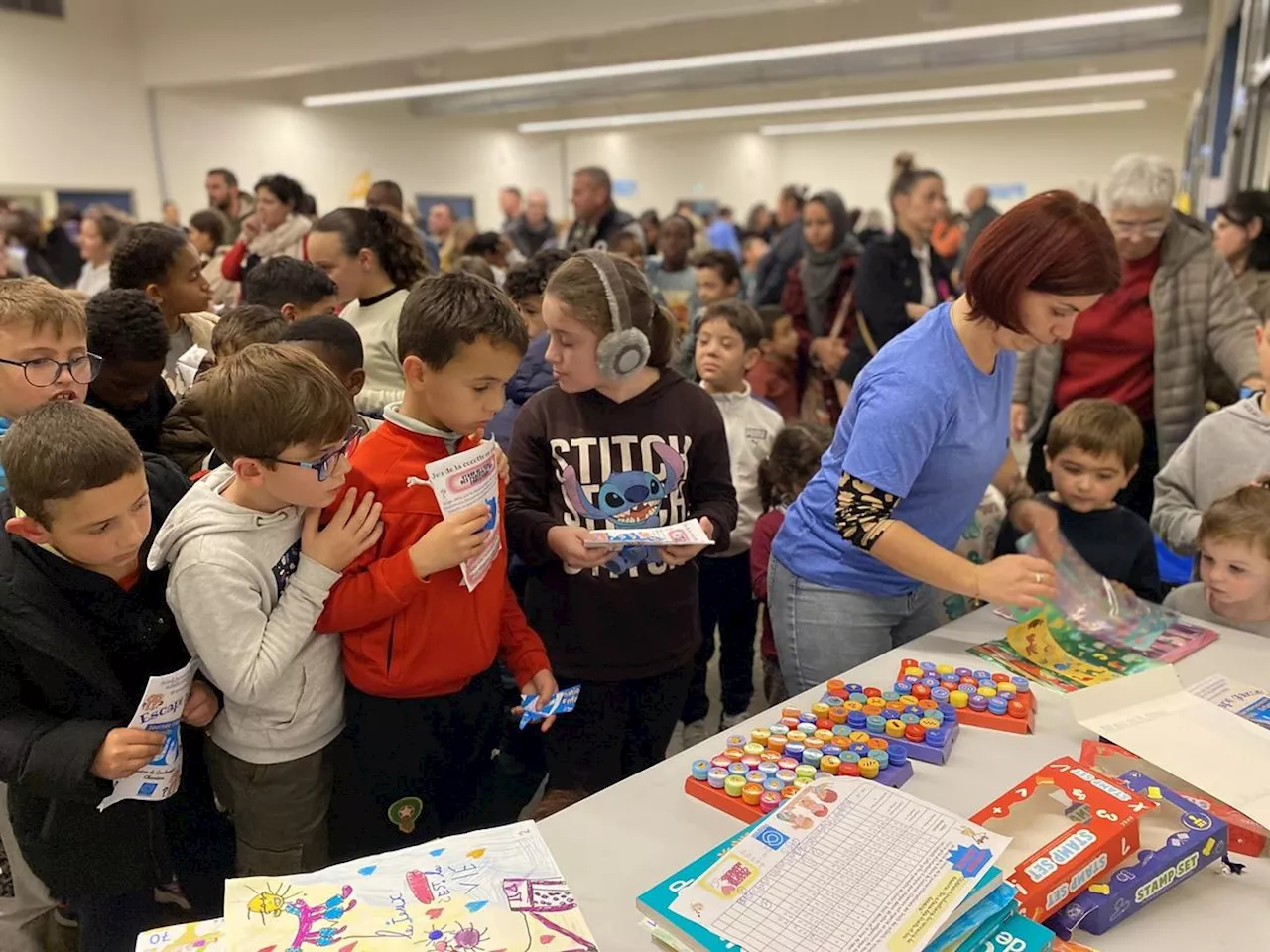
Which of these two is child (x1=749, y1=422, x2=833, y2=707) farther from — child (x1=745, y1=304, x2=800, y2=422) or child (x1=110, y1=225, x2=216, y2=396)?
child (x1=110, y1=225, x2=216, y2=396)

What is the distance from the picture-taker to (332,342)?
6.93 feet

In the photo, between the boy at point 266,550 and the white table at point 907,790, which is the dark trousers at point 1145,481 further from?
the boy at point 266,550


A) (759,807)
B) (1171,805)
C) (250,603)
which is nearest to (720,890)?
(759,807)

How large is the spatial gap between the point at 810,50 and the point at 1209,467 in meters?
8.00

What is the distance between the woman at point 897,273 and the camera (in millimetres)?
4086

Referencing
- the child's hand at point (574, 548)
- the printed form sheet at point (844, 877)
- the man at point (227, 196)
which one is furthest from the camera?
the man at point (227, 196)

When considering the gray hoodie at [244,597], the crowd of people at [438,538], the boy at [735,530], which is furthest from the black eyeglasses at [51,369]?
the boy at [735,530]

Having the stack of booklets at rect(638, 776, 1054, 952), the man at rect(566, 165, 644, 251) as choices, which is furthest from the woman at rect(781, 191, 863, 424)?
the stack of booklets at rect(638, 776, 1054, 952)

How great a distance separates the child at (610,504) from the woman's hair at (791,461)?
77 centimetres

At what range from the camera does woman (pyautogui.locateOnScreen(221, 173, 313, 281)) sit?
14.9ft

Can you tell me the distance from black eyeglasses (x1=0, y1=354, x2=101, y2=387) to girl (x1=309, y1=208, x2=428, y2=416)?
3.11 feet

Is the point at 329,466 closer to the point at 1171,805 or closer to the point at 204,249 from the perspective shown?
the point at 1171,805

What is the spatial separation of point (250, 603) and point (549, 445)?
69 cm

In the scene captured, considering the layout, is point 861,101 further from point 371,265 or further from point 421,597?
point 421,597
